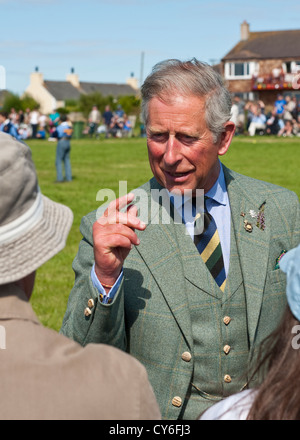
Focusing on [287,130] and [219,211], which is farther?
[287,130]

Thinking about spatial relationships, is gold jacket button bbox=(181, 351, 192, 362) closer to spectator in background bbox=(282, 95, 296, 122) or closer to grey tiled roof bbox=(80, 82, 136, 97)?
spectator in background bbox=(282, 95, 296, 122)

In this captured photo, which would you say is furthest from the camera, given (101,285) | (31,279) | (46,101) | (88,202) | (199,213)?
(46,101)

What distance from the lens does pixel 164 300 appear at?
11.0ft

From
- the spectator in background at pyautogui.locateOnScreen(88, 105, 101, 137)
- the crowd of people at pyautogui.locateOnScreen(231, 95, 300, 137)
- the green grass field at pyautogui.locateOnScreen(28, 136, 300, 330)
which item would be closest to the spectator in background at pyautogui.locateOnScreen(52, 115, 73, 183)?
the green grass field at pyautogui.locateOnScreen(28, 136, 300, 330)

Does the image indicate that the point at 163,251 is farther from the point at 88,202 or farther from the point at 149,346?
the point at 88,202

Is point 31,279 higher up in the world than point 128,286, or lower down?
higher up

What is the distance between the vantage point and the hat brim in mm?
1913

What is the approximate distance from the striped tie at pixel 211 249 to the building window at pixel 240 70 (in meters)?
75.1

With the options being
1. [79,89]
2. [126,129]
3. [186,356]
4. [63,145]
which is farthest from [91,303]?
[79,89]

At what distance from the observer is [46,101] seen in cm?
12225

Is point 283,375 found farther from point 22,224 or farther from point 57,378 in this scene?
point 22,224

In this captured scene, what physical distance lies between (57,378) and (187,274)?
1.68m

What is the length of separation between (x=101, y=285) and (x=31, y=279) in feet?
3.31
